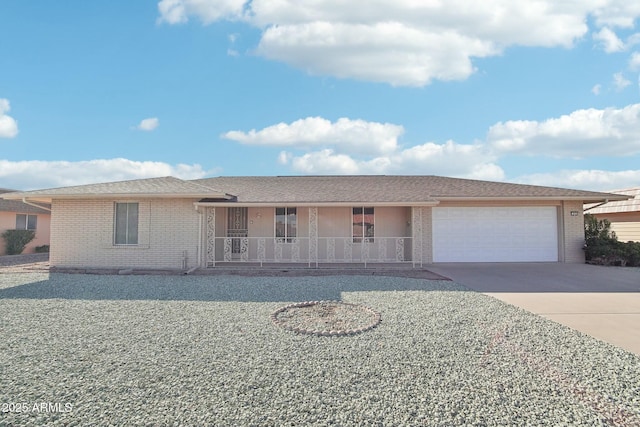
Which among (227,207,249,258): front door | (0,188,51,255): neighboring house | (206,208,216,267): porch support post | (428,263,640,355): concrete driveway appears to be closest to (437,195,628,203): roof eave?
(428,263,640,355): concrete driveway

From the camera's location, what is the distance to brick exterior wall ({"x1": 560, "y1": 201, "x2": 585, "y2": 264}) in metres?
12.7

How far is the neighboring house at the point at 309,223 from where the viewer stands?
11.2m

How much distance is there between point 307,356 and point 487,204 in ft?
36.1

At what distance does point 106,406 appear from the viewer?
2891 mm

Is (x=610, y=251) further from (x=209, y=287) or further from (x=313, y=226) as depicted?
(x=209, y=287)

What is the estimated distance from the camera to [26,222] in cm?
1950

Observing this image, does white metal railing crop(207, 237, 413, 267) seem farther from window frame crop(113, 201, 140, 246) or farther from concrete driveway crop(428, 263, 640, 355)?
window frame crop(113, 201, 140, 246)

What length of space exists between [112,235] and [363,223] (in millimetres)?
8823

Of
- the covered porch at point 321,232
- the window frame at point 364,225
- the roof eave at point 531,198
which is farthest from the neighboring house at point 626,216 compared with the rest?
the window frame at point 364,225

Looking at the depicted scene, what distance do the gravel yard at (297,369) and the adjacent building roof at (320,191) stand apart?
213 inches

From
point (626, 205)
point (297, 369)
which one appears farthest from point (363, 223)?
point (626, 205)

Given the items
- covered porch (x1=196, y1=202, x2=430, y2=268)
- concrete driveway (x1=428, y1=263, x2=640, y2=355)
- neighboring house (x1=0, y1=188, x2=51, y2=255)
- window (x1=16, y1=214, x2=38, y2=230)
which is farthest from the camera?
window (x1=16, y1=214, x2=38, y2=230)

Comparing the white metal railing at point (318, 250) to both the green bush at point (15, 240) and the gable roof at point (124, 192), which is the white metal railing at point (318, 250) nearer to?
the gable roof at point (124, 192)

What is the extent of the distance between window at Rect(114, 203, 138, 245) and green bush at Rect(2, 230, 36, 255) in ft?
37.5
